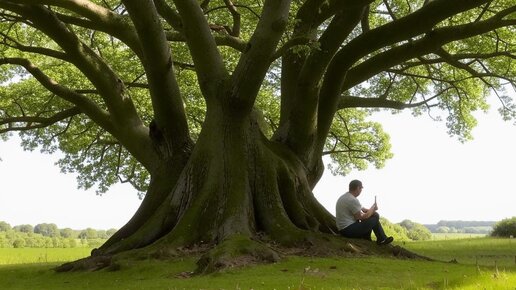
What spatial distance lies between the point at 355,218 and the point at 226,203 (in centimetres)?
250

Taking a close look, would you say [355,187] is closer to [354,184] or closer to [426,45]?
[354,184]

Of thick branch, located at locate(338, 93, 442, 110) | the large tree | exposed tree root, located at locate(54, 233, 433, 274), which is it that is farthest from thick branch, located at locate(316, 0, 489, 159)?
exposed tree root, located at locate(54, 233, 433, 274)

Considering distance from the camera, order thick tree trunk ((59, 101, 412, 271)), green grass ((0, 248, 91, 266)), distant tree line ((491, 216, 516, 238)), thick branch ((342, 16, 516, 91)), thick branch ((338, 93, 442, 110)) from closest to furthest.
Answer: thick tree trunk ((59, 101, 412, 271)) → thick branch ((342, 16, 516, 91)) → thick branch ((338, 93, 442, 110)) → green grass ((0, 248, 91, 266)) → distant tree line ((491, 216, 516, 238))

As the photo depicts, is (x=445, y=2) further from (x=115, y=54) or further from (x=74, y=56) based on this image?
(x=115, y=54)

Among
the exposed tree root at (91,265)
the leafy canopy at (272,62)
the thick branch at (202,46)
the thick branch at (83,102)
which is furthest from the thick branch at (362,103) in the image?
the exposed tree root at (91,265)

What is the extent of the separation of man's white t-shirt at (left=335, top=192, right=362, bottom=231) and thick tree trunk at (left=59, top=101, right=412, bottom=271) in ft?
1.92

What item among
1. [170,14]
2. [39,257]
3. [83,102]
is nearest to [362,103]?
[170,14]

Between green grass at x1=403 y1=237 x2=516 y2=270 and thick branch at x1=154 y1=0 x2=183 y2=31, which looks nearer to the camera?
green grass at x1=403 y1=237 x2=516 y2=270

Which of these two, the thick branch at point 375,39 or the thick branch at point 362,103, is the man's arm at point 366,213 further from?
the thick branch at point 362,103

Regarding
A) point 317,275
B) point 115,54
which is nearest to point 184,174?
point 317,275

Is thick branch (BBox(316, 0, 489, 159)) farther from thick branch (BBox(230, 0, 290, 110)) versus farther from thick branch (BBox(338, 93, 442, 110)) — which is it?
thick branch (BBox(230, 0, 290, 110))

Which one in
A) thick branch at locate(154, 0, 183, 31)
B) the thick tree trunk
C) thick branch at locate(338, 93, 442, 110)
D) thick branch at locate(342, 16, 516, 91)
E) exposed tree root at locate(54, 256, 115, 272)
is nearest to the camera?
exposed tree root at locate(54, 256, 115, 272)

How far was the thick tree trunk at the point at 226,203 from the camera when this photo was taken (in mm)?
9266

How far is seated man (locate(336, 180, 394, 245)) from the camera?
31.9 feet
